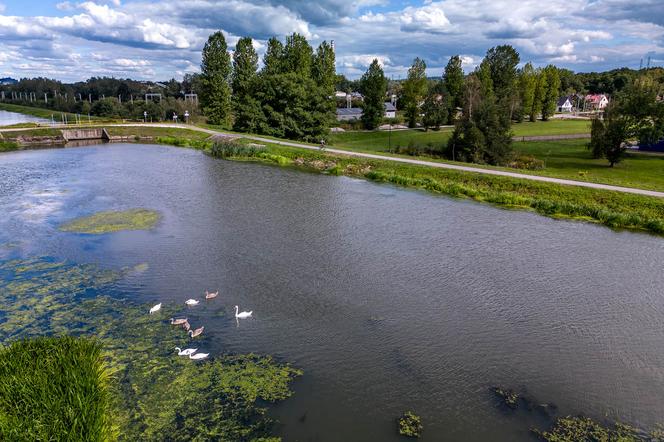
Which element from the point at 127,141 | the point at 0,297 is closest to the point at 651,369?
the point at 0,297

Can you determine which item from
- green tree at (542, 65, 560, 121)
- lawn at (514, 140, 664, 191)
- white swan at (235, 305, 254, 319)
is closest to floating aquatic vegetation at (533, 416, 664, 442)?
white swan at (235, 305, 254, 319)

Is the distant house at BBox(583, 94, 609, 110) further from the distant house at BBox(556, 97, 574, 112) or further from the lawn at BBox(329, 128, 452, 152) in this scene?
the lawn at BBox(329, 128, 452, 152)

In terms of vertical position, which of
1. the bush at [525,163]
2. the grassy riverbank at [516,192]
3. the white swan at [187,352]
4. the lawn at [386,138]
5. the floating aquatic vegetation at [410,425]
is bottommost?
the floating aquatic vegetation at [410,425]

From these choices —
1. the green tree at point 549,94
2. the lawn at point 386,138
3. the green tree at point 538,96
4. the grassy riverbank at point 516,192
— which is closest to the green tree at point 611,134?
the grassy riverbank at point 516,192

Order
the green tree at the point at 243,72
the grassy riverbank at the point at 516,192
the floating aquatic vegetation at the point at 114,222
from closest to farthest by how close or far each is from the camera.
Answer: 1. the floating aquatic vegetation at the point at 114,222
2. the grassy riverbank at the point at 516,192
3. the green tree at the point at 243,72

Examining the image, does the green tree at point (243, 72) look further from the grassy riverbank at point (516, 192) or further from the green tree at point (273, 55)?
the grassy riverbank at point (516, 192)

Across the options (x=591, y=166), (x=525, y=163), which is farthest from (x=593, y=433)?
(x=591, y=166)
